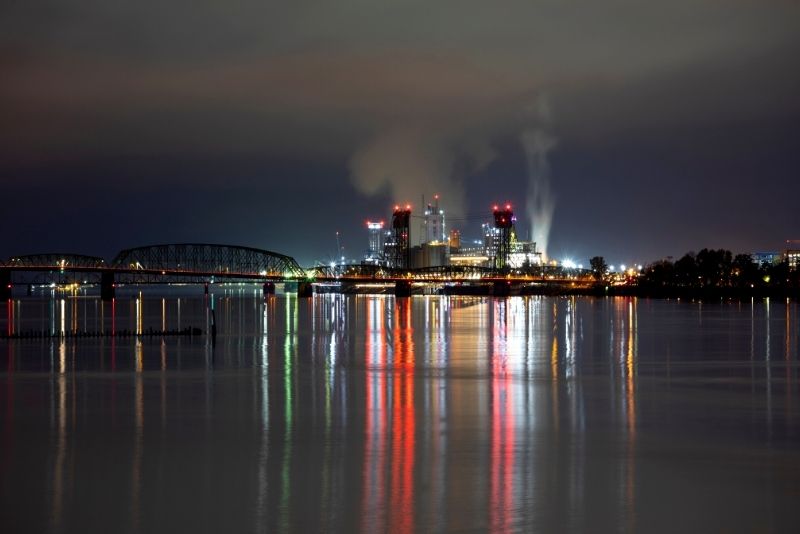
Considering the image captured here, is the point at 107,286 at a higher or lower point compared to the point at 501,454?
higher

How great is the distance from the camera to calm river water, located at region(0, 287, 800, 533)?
59.7 feet

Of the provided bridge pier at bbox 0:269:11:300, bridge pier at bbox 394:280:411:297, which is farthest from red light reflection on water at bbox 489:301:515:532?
bridge pier at bbox 394:280:411:297

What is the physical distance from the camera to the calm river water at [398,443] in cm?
1819

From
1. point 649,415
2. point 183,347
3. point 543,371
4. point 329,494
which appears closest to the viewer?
point 329,494

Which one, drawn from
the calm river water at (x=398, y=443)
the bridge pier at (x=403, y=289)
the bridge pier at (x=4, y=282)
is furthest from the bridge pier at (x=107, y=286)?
the calm river water at (x=398, y=443)

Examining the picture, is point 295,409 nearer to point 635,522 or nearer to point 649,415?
point 649,415

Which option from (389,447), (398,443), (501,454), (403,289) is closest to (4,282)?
(403,289)

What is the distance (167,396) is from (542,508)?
17.9 meters

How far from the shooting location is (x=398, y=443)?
24.6 m

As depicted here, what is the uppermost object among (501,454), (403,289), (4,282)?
(4,282)

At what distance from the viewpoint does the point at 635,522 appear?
58.1 ft

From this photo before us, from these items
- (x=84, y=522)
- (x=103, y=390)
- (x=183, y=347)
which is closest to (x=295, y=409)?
(x=103, y=390)

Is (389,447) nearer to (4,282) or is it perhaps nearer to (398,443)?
(398,443)

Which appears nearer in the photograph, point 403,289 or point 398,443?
point 398,443
